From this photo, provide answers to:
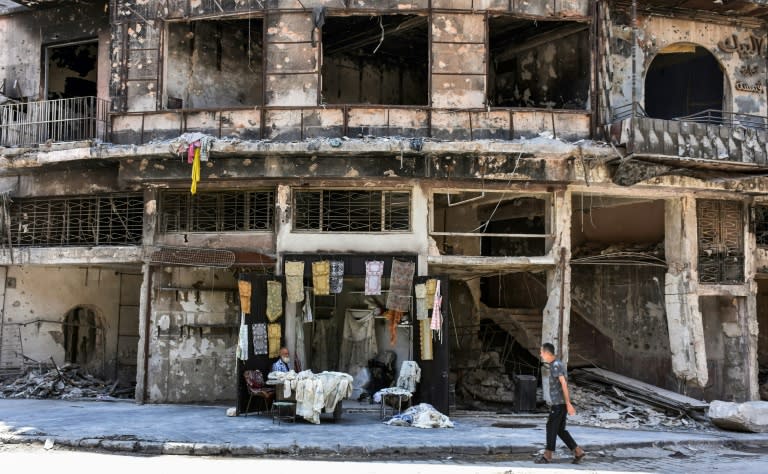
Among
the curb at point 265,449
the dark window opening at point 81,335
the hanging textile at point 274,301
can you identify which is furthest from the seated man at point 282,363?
the dark window opening at point 81,335

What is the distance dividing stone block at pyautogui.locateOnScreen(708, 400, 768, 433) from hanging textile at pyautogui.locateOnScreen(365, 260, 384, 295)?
22.4ft

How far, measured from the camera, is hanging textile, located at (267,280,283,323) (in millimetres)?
15539

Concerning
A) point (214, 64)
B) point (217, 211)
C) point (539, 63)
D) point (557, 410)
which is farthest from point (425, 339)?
point (214, 64)

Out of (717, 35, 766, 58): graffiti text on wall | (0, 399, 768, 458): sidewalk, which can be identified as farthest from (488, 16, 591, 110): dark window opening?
(0, 399, 768, 458): sidewalk

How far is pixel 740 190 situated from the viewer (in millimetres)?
17828

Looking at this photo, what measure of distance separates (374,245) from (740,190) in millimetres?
8316

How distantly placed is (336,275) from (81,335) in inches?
336

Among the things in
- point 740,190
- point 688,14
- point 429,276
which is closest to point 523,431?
point 429,276

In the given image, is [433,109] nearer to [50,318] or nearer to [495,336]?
[495,336]

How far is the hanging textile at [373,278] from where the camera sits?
52.1ft

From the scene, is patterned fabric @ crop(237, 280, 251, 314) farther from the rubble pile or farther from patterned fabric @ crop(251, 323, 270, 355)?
the rubble pile

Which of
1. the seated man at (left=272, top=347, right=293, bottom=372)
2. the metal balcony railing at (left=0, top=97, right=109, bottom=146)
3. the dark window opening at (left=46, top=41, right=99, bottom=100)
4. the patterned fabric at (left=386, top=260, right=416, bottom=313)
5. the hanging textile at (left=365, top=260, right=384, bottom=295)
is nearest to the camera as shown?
the seated man at (left=272, top=347, right=293, bottom=372)

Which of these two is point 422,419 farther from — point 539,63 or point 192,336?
point 539,63

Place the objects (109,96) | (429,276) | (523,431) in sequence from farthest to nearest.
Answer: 1. (109,96)
2. (429,276)
3. (523,431)
